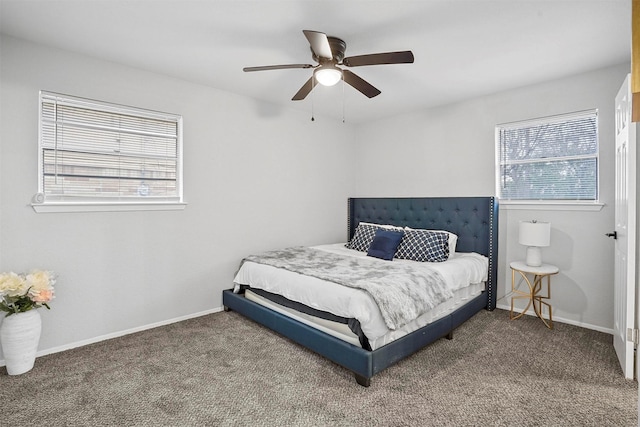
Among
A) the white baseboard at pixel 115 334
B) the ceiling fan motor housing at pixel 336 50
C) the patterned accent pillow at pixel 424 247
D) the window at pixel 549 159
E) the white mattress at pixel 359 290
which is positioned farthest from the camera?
the patterned accent pillow at pixel 424 247

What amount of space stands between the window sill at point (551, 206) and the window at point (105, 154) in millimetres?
3699

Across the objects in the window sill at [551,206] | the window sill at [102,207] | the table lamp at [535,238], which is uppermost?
the window sill at [551,206]

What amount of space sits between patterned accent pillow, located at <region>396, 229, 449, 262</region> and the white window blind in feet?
8.42

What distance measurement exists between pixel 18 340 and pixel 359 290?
2486 millimetres

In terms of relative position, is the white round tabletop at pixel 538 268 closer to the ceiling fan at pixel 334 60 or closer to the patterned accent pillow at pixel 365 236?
the patterned accent pillow at pixel 365 236

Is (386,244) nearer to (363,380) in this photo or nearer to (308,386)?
(363,380)

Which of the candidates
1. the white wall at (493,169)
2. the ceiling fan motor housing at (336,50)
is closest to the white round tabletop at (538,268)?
the white wall at (493,169)

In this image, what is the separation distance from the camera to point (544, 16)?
88.8 inches

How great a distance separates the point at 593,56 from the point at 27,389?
513 cm

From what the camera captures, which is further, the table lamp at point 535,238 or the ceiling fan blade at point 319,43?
the table lamp at point 535,238

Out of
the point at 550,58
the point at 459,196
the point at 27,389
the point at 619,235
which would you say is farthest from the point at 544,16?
the point at 27,389

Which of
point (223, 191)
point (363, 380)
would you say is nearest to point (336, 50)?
point (223, 191)

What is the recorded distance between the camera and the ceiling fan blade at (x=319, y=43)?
6.46ft

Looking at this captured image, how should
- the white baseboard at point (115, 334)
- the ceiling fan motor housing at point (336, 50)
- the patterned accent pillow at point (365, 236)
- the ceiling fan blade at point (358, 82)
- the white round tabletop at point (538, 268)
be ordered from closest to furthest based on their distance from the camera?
the ceiling fan motor housing at point (336, 50), the ceiling fan blade at point (358, 82), the white baseboard at point (115, 334), the white round tabletop at point (538, 268), the patterned accent pillow at point (365, 236)
